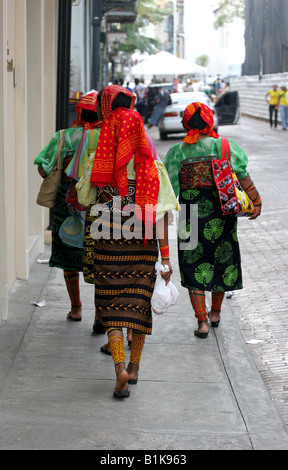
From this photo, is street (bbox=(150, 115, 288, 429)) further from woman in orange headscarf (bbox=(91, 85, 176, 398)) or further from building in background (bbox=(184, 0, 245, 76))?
building in background (bbox=(184, 0, 245, 76))

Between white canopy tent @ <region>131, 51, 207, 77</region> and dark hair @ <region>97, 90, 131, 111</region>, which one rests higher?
white canopy tent @ <region>131, 51, 207, 77</region>

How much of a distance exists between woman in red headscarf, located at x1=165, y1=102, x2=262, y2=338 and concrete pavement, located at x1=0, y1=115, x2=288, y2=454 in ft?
1.43

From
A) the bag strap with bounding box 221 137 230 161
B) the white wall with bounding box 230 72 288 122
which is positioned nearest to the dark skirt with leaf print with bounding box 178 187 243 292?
the bag strap with bounding box 221 137 230 161

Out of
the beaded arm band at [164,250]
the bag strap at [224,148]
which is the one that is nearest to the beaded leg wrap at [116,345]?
the beaded arm band at [164,250]

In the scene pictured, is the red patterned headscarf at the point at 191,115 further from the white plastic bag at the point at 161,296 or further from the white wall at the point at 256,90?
the white wall at the point at 256,90

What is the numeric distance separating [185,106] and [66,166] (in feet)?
67.9

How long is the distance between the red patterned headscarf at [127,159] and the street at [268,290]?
5.20 feet

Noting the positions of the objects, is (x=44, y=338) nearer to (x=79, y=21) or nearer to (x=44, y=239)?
(x=44, y=239)

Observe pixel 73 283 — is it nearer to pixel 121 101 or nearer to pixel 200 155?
pixel 200 155

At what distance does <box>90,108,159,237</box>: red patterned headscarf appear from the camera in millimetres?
4773

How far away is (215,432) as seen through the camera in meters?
4.45

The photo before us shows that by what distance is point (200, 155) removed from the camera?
20.1 ft

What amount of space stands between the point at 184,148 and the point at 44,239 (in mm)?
3945

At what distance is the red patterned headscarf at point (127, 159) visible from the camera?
477 cm
